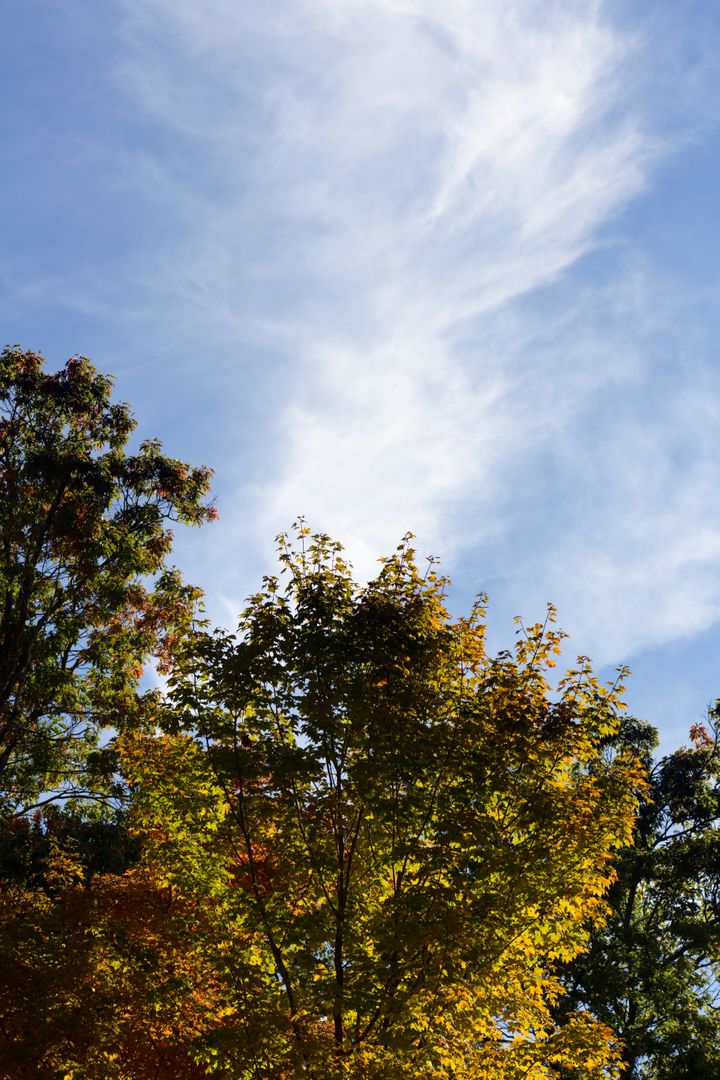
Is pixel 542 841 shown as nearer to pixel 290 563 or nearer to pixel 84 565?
pixel 290 563

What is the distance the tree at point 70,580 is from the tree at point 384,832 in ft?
44.0

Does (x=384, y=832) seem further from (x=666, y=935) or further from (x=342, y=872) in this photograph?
(x=666, y=935)

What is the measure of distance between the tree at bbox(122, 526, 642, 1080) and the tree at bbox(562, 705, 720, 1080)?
1198 cm

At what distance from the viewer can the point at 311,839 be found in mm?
11148

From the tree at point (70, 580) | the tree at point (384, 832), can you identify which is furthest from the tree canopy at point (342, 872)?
the tree at point (70, 580)

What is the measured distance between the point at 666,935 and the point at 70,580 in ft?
73.5

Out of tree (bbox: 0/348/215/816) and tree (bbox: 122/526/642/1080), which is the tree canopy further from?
tree (bbox: 0/348/215/816)

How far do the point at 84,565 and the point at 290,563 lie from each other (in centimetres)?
1399

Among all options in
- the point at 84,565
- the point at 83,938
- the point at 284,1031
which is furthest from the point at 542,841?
the point at 84,565

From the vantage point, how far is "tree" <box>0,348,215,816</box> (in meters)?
25.3

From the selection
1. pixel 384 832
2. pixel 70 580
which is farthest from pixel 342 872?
pixel 70 580

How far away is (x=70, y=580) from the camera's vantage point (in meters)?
26.0

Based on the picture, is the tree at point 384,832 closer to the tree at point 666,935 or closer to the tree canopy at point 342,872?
the tree canopy at point 342,872

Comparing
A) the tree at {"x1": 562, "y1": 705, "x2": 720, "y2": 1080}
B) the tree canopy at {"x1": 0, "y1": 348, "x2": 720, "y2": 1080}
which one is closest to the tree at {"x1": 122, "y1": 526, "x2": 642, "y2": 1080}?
the tree canopy at {"x1": 0, "y1": 348, "x2": 720, "y2": 1080}
